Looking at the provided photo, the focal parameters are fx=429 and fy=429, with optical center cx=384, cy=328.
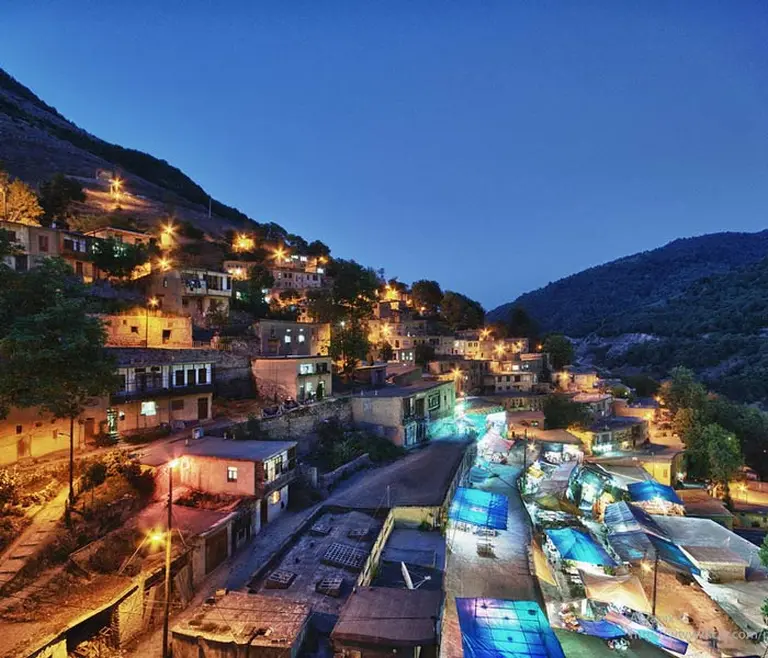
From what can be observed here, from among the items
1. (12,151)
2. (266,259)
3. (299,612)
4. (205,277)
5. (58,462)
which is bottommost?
(299,612)

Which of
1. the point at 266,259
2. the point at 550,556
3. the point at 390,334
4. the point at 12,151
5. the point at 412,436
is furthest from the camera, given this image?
the point at 12,151

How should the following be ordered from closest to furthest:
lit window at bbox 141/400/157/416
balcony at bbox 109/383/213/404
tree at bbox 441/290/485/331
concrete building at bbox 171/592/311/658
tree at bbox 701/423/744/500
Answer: concrete building at bbox 171/592/311/658, balcony at bbox 109/383/213/404, lit window at bbox 141/400/157/416, tree at bbox 701/423/744/500, tree at bbox 441/290/485/331

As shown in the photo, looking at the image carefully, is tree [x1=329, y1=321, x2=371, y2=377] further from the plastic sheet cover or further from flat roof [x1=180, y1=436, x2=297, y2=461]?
the plastic sheet cover

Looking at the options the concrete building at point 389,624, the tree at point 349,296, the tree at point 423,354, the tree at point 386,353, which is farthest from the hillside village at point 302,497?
the tree at point 423,354

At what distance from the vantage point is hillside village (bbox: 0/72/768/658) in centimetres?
1135

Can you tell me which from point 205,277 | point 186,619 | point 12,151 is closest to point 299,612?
point 186,619

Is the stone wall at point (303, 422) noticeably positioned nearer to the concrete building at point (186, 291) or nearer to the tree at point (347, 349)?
the tree at point (347, 349)

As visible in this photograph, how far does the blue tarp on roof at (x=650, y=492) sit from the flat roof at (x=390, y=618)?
22514 millimetres

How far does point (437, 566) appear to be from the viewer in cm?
1491

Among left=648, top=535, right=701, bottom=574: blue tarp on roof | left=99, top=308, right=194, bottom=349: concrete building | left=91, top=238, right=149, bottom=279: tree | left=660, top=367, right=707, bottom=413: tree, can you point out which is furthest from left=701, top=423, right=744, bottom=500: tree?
left=91, top=238, right=149, bottom=279: tree

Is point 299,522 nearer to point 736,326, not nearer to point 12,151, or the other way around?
point 12,151

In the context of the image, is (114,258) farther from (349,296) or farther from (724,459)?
(724,459)

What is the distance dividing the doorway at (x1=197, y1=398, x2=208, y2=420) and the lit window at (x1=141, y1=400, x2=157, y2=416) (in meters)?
2.33

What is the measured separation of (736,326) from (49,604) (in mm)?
113690
